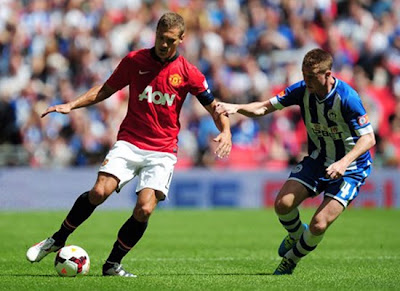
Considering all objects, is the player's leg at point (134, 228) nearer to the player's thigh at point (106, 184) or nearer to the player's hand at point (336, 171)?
the player's thigh at point (106, 184)

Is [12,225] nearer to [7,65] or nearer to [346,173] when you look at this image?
[7,65]

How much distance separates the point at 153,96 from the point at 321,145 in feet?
6.33

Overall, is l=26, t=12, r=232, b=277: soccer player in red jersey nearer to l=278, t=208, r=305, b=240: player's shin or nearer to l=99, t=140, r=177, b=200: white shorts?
l=99, t=140, r=177, b=200: white shorts

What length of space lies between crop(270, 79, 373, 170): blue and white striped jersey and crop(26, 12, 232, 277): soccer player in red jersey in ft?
3.16

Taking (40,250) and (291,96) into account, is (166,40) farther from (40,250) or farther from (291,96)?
(40,250)

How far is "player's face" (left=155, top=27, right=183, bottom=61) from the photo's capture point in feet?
27.7

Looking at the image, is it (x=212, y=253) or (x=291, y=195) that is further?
(x=212, y=253)

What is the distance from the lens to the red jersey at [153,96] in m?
8.70

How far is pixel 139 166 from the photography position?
868cm

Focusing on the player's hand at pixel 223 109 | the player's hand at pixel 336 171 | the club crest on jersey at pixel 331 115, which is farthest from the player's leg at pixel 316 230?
the player's hand at pixel 223 109

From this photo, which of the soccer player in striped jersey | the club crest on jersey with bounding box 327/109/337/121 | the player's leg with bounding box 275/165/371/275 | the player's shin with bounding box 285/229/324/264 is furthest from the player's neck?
the player's shin with bounding box 285/229/324/264

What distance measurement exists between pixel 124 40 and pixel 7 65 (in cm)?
297

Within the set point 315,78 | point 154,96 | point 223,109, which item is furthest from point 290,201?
point 154,96

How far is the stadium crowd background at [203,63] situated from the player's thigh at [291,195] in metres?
10.6
